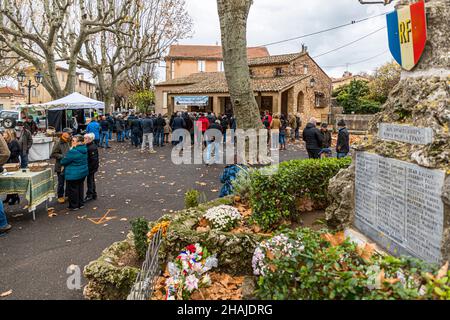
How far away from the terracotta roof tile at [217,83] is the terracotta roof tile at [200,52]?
→ 1706 centimetres

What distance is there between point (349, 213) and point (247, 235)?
4.19 feet

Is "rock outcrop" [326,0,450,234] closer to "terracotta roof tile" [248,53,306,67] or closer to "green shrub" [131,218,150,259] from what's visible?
"green shrub" [131,218,150,259]

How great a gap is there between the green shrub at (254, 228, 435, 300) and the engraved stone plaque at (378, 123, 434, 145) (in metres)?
1.24

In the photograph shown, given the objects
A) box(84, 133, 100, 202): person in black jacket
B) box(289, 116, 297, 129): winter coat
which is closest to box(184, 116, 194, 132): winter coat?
box(289, 116, 297, 129): winter coat

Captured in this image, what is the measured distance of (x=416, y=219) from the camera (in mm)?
2971

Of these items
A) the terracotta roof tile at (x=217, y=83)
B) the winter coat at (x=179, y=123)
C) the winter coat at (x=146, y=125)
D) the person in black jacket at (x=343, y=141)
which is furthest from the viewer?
the terracotta roof tile at (x=217, y=83)

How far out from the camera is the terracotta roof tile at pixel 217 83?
1014 inches

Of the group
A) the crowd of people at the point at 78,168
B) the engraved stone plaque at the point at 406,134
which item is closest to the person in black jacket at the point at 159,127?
the crowd of people at the point at 78,168

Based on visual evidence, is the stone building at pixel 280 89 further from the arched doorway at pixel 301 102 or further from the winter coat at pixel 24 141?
Answer: the winter coat at pixel 24 141

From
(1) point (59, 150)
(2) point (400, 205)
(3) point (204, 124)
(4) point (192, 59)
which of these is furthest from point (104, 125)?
(4) point (192, 59)

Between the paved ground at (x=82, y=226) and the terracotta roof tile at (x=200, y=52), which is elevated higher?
the terracotta roof tile at (x=200, y=52)

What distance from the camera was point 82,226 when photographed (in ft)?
20.7
